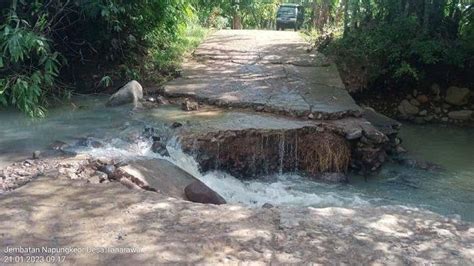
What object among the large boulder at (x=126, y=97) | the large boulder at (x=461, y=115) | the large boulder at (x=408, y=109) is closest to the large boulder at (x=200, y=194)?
the large boulder at (x=126, y=97)

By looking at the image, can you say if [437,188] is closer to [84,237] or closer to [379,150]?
[379,150]

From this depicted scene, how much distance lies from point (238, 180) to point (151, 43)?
4.08m

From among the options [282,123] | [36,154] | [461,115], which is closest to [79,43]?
[36,154]

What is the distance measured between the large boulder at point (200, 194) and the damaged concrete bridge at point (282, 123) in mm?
1238

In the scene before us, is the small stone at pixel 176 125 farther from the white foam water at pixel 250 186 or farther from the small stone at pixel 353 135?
the small stone at pixel 353 135

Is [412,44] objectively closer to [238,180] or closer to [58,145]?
[238,180]

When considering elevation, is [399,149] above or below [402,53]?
below

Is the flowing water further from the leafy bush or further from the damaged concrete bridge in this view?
the leafy bush

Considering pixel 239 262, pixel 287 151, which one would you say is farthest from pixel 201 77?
pixel 239 262

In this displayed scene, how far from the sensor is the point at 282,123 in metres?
6.41

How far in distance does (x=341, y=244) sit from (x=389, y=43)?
6864 millimetres

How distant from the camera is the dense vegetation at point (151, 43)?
6754mm

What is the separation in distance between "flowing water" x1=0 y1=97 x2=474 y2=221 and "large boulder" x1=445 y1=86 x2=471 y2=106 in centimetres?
250

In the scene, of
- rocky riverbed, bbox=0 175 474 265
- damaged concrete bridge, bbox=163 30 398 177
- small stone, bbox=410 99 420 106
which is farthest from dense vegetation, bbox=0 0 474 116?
rocky riverbed, bbox=0 175 474 265
